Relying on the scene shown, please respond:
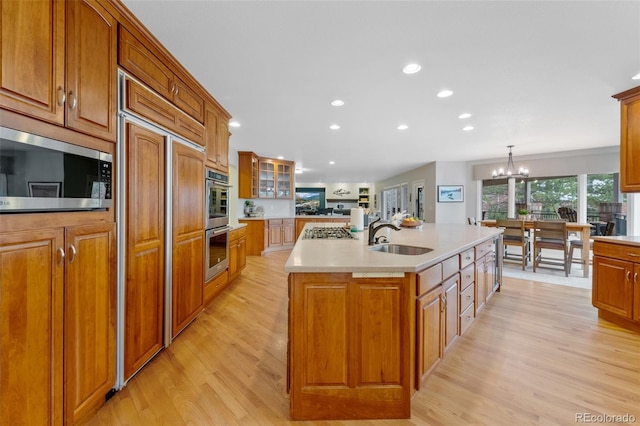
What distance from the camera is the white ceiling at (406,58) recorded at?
1.55 metres

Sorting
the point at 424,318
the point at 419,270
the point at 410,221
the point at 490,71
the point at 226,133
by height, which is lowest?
the point at 424,318

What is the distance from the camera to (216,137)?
295 cm

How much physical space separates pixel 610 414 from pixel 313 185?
12.0m

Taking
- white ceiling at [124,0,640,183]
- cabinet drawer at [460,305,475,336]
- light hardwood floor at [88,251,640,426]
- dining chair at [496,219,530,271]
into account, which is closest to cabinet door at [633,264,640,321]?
light hardwood floor at [88,251,640,426]

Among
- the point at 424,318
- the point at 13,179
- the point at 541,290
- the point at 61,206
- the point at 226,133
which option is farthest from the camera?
the point at 541,290

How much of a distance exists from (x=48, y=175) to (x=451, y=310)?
2483 mm

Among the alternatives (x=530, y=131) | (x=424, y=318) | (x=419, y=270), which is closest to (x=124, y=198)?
(x=419, y=270)

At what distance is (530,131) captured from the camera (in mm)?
4082

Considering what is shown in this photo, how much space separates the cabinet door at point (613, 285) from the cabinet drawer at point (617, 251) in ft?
0.14

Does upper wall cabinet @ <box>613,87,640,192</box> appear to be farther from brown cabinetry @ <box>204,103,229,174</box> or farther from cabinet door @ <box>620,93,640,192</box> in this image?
brown cabinetry @ <box>204,103,229,174</box>

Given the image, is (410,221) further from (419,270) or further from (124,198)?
(124,198)

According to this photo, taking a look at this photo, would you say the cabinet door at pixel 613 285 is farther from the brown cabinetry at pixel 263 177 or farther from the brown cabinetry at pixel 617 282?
the brown cabinetry at pixel 263 177

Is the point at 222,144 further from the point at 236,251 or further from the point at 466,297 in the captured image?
the point at 466,297

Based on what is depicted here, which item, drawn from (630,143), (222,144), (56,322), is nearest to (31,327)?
(56,322)
